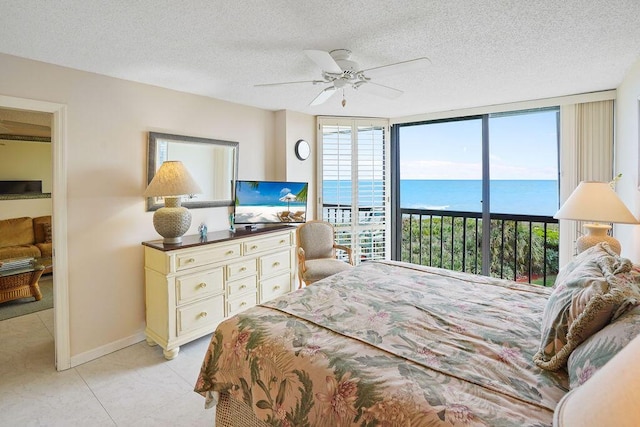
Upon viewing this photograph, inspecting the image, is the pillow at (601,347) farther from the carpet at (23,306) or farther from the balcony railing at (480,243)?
the carpet at (23,306)

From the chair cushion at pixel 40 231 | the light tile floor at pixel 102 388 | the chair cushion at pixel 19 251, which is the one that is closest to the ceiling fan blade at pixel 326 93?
the light tile floor at pixel 102 388

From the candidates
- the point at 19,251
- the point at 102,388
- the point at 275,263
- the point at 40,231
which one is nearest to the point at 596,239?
the point at 275,263

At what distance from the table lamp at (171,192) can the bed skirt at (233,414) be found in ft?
5.25

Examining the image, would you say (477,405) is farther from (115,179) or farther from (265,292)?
(115,179)

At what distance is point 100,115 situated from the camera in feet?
9.07

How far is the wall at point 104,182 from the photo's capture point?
8.50ft

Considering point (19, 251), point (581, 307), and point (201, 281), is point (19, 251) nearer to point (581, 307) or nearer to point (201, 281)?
point (201, 281)

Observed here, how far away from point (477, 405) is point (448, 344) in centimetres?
42

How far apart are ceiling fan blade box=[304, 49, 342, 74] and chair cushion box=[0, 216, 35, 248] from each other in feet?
18.1

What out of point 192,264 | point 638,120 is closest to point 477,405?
point 192,264

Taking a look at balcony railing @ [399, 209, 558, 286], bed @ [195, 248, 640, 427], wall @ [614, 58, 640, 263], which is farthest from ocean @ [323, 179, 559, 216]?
bed @ [195, 248, 640, 427]

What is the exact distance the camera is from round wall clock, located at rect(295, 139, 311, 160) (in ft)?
14.2

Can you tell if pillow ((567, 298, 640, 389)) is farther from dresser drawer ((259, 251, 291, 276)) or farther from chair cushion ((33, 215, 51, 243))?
chair cushion ((33, 215, 51, 243))

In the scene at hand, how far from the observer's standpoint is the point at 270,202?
3.98 m
